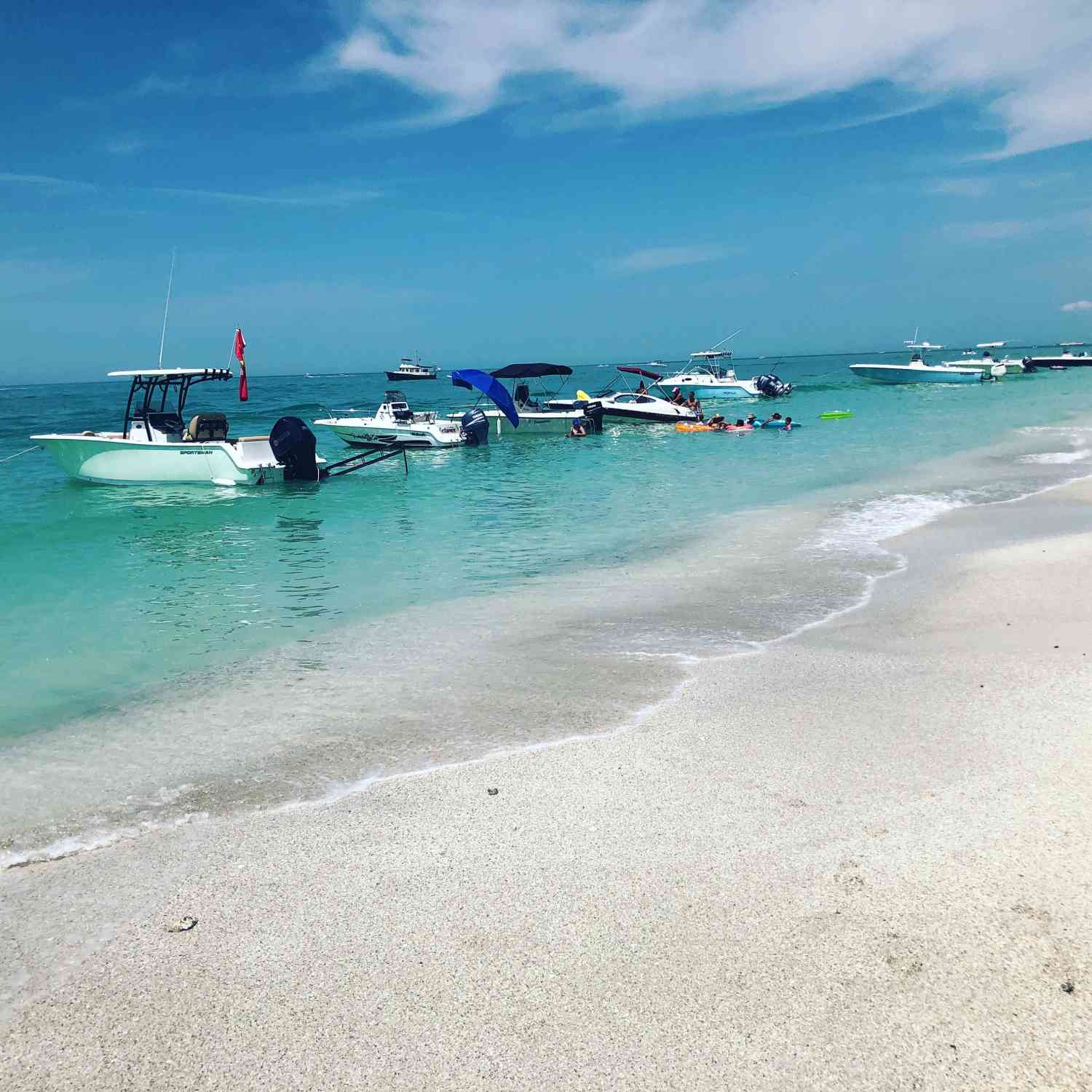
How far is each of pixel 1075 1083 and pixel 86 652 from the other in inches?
390

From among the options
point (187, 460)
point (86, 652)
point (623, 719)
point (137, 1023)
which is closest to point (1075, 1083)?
point (137, 1023)

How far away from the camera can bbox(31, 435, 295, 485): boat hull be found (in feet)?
83.8

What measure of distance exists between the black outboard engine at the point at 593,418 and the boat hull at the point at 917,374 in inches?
1936

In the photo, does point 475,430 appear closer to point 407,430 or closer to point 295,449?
point 407,430

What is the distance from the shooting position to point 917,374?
275 ft

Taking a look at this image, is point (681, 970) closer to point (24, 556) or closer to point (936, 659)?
point (936, 659)

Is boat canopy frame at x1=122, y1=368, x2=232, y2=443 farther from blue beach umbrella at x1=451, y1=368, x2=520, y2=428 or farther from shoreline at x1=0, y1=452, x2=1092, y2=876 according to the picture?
shoreline at x1=0, y1=452, x2=1092, y2=876

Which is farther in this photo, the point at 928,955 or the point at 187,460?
the point at 187,460

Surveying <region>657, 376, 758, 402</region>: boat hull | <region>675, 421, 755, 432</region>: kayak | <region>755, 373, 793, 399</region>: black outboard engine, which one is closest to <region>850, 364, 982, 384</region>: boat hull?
<region>755, 373, 793, 399</region>: black outboard engine

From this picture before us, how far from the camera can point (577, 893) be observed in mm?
4281

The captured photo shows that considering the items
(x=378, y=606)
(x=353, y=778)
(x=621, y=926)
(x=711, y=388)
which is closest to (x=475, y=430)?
(x=378, y=606)

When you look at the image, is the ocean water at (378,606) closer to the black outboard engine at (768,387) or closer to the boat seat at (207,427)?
the boat seat at (207,427)

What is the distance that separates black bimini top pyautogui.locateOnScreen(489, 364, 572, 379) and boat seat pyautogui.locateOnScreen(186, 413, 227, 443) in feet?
61.8

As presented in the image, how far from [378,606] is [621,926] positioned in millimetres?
8144
